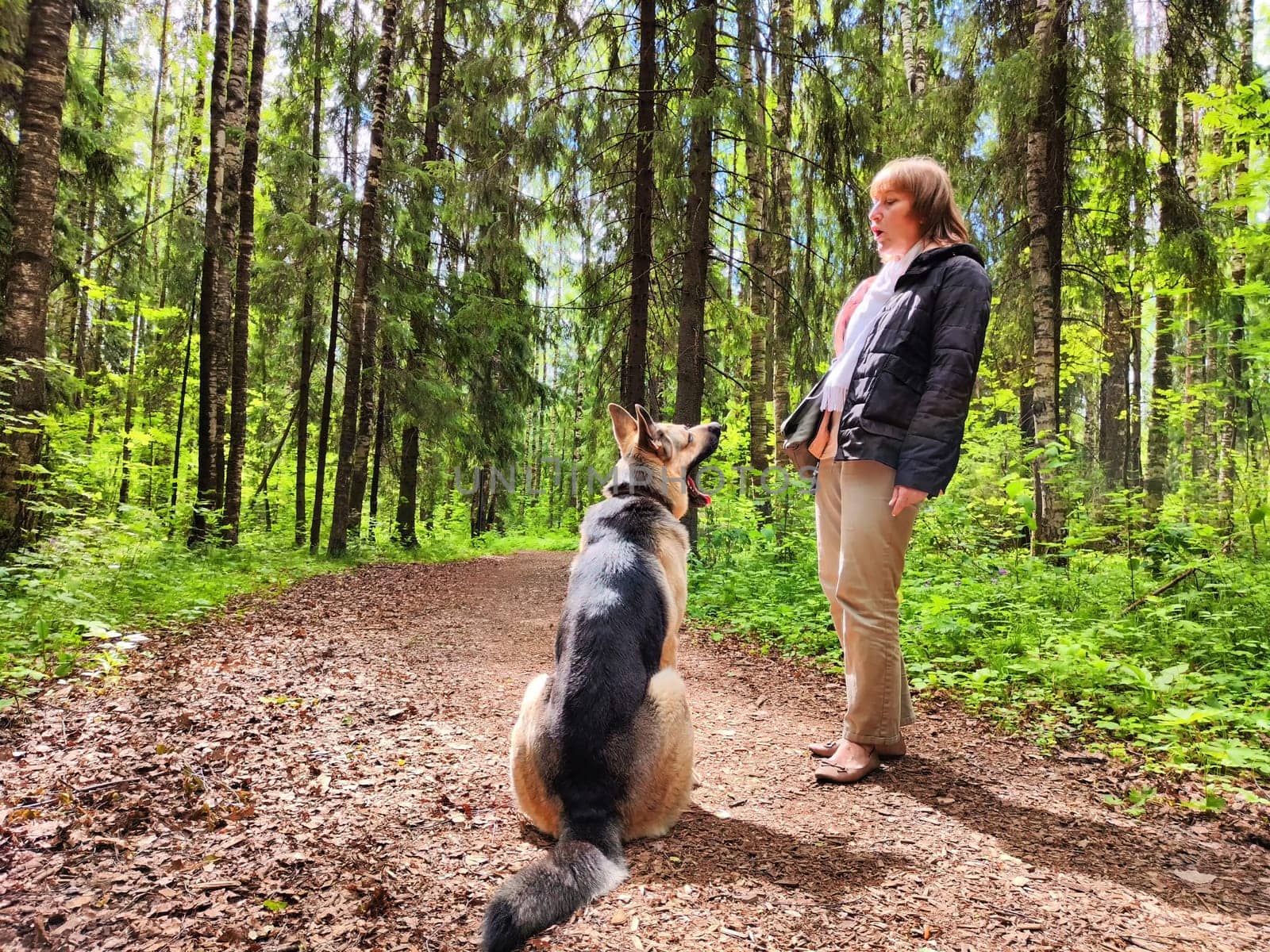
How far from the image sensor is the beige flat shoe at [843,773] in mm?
3297

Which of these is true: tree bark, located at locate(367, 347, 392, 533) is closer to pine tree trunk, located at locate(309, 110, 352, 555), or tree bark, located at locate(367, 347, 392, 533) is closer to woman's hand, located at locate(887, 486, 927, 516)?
pine tree trunk, located at locate(309, 110, 352, 555)

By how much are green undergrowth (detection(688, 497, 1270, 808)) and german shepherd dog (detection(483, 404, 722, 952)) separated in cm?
249

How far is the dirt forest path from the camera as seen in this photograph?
6.89 feet

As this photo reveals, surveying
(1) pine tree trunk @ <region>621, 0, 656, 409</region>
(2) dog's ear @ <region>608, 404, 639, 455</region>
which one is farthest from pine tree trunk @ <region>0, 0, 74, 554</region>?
(1) pine tree trunk @ <region>621, 0, 656, 409</region>

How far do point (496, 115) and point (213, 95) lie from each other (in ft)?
19.4

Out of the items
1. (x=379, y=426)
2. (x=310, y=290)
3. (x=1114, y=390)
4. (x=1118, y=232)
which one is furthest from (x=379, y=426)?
(x=1114, y=390)

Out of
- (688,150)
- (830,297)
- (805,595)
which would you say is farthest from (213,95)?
(805,595)

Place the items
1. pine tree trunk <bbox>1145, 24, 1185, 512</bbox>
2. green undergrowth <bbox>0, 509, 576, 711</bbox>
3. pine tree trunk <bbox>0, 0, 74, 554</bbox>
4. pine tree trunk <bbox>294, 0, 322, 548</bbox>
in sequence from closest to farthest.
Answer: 1. green undergrowth <bbox>0, 509, 576, 711</bbox>
2. pine tree trunk <bbox>0, 0, 74, 554</bbox>
3. pine tree trunk <bbox>1145, 24, 1185, 512</bbox>
4. pine tree trunk <bbox>294, 0, 322, 548</bbox>

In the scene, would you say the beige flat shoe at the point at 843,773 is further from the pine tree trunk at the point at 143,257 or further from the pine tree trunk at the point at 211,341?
the pine tree trunk at the point at 143,257

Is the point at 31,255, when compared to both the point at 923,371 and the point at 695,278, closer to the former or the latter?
the point at 695,278

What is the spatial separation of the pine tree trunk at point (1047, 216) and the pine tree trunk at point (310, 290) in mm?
13055

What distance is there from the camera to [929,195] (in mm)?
3291

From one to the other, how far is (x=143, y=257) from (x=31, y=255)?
9.59 metres

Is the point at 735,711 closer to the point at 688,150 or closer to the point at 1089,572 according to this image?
the point at 1089,572
